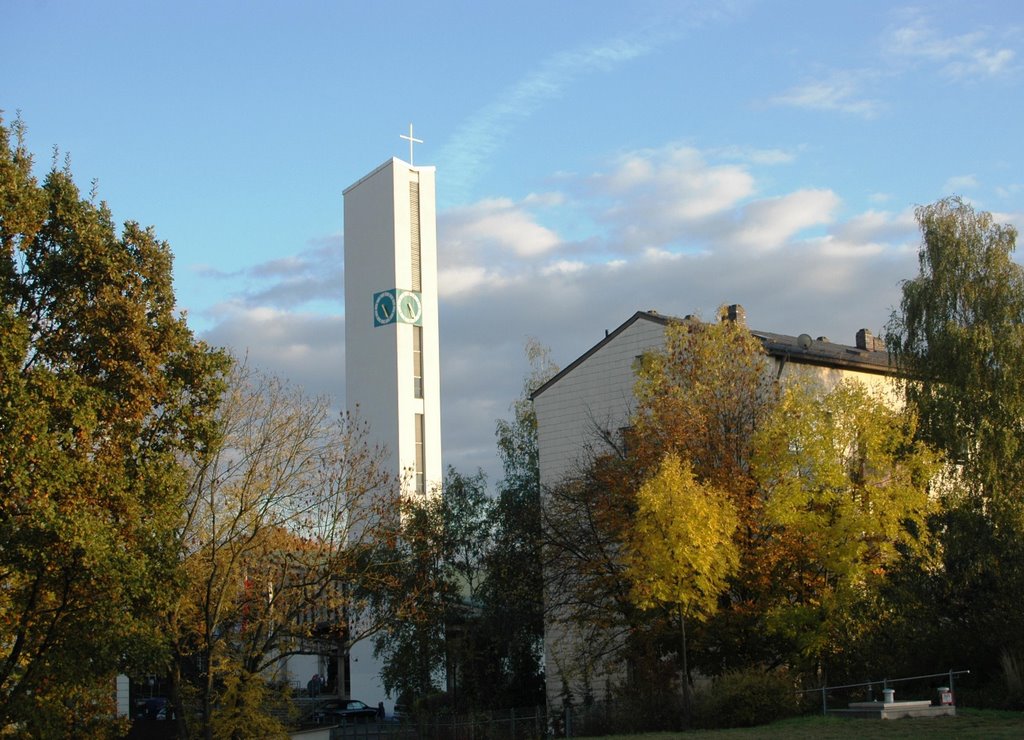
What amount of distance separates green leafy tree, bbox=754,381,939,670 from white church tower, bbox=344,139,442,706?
111 feet

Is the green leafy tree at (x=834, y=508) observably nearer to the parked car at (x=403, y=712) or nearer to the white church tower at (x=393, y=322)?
the parked car at (x=403, y=712)

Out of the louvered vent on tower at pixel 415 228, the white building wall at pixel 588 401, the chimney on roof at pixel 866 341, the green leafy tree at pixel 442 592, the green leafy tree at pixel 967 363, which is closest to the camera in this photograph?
the green leafy tree at pixel 967 363

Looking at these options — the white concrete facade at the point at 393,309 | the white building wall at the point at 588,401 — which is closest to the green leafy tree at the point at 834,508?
the white building wall at the point at 588,401

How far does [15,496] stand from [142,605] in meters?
3.50

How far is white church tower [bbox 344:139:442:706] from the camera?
65125 millimetres

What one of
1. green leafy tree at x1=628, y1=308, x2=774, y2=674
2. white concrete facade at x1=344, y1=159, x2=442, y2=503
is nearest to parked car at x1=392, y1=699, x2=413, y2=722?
green leafy tree at x1=628, y1=308, x2=774, y2=674

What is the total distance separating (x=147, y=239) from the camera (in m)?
21.8

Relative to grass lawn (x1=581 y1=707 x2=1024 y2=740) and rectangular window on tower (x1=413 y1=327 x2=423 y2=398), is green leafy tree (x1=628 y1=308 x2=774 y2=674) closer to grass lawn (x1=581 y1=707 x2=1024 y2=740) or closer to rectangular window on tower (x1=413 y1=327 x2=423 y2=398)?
grass lawn (x1=581 y1=707 x2=1024 y2=740)

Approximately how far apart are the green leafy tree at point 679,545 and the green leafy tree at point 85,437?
1172cm

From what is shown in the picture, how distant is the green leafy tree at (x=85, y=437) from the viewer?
62.9 feet

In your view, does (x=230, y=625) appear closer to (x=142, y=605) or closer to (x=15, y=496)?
(x=142, y=605)

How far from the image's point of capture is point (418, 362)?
66.6m

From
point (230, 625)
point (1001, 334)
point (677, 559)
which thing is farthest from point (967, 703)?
point (230, 625)

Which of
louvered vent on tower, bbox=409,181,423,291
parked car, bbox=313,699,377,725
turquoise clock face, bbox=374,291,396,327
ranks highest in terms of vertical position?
louvered vent on tower, bbox=409,181,423,291
